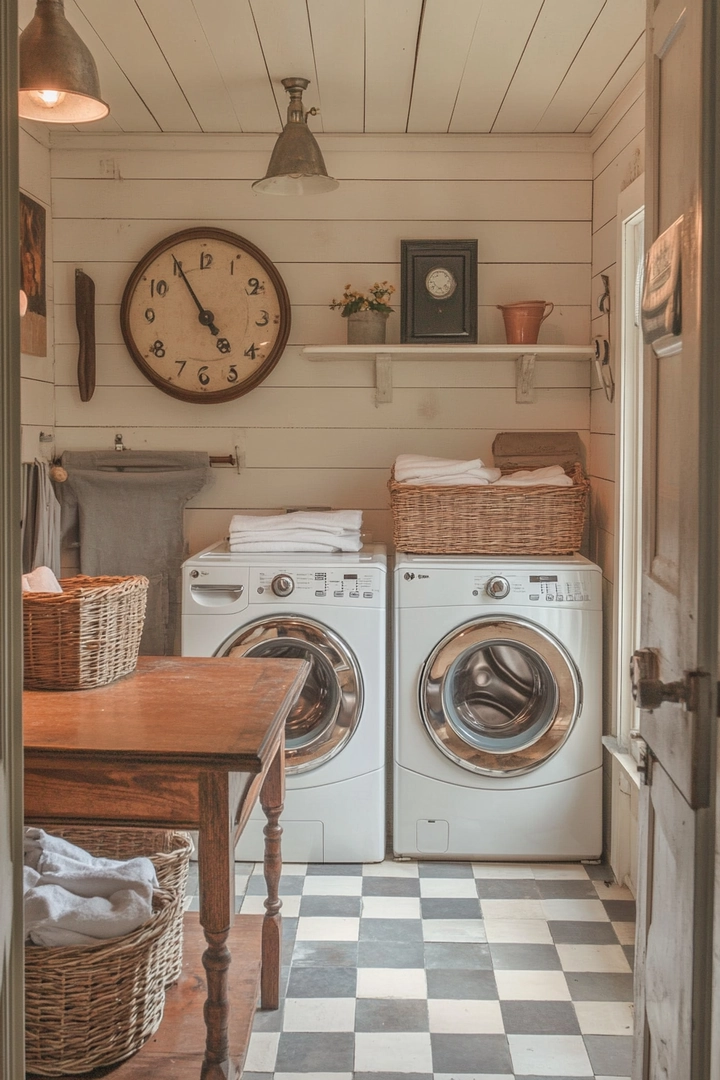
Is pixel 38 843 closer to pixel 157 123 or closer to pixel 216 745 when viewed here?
pixel 216 745

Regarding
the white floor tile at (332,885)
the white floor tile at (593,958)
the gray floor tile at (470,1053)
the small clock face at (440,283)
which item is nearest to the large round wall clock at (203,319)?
Result: the small clock face at (440,283)

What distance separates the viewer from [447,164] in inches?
147

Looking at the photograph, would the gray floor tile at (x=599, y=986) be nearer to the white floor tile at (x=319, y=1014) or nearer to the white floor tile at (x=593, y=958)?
the white floor tile at (x=593, y=958)

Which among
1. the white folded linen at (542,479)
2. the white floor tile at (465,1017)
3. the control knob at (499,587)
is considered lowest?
the white floor tile at (465,1017)

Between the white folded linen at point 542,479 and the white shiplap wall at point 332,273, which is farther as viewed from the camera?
the white shiplap wall at point 332,273

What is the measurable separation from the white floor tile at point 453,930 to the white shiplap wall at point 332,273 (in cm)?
145

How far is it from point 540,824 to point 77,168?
2795 mm

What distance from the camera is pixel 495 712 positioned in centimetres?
333

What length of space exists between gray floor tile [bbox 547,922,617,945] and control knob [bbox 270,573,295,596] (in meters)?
1.24

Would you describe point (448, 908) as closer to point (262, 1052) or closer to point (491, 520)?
point (262, 1052)

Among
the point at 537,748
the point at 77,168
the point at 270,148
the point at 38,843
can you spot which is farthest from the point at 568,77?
the point at 38,843

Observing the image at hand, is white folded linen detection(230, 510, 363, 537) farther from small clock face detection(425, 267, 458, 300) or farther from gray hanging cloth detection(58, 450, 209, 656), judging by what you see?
small clock face detection(425, 267, 458, 300)

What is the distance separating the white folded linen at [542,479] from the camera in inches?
132

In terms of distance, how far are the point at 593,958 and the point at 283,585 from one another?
139 centimetres
